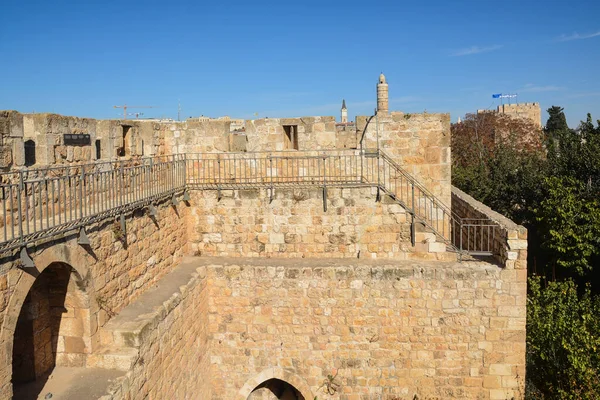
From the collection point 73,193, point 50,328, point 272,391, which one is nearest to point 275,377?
point 272,391

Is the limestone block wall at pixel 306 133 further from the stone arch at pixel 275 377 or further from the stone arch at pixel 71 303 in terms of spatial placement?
the stone arch at pixel 71 303

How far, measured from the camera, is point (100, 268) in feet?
22.2

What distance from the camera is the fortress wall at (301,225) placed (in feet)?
31.6

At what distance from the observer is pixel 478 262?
916cm

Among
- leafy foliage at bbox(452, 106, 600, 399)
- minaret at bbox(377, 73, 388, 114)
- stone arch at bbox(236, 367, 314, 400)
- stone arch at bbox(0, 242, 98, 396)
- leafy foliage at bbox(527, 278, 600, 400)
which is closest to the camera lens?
stone arch at bbox(0, 242, 98, 396)

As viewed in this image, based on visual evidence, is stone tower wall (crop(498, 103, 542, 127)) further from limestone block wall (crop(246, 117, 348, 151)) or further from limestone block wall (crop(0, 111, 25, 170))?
limestone block wall (crop(0, 111, 25, 170))

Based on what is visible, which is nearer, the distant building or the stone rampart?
the stone rampart

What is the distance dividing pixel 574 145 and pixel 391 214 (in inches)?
412

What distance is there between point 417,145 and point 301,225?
2.94m

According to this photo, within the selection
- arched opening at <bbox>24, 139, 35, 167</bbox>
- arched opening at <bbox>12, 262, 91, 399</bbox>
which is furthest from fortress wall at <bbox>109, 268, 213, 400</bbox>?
arched opening at <bbox>24, 139, 35, 167</bbox>

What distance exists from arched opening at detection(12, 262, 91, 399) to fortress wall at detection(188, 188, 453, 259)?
389 centimetres

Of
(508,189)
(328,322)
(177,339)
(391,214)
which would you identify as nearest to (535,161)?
(508,189)

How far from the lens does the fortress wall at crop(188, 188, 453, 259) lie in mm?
9633

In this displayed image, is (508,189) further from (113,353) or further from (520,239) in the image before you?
(113,353)
